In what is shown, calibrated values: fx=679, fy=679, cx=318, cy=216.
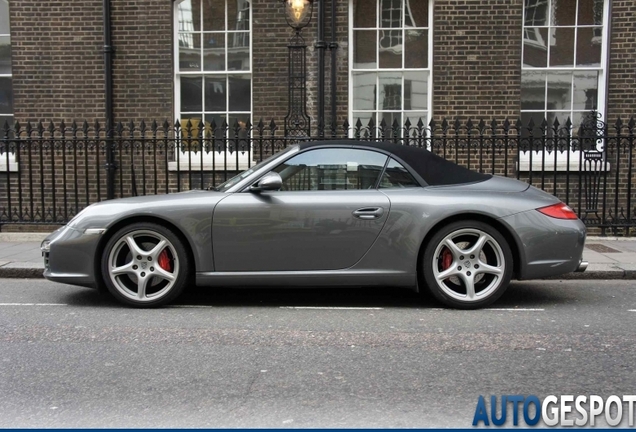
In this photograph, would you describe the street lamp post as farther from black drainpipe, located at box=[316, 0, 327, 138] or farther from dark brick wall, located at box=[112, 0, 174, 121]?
dark brick wall, located at box=[112, 0, 174, 121]

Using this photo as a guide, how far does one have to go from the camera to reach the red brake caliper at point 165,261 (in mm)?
5988

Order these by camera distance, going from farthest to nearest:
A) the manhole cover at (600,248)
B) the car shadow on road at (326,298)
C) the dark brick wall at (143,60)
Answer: the dark brick wall at (143,60) < the manhole cover at (600,248) < the car shadow on road at (326,298)

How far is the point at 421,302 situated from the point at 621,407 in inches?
109

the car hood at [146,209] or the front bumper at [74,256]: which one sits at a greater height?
the car hood at [146,209]

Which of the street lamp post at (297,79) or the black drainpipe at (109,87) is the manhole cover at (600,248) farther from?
the black drainpipe at (109,87)

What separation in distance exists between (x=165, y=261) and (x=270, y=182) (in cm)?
118

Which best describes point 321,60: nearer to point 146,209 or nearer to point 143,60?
point 143,60

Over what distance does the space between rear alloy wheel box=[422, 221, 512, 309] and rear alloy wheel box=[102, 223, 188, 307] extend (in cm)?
217

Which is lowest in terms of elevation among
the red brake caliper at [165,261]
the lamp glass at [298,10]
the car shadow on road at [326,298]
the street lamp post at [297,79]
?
the car shadow on road at [326,298]

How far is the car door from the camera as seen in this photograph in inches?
230

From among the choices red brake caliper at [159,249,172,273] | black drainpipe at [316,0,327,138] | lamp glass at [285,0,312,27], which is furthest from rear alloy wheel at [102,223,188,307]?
lamp glass at [285,0,312,27]

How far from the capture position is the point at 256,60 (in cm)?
1124

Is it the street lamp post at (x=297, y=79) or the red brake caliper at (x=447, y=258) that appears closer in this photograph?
the red brake caliper at (x=447, y=258)

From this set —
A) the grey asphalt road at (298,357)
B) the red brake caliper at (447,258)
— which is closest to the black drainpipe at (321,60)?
the grey asphalt road at (298,357)
